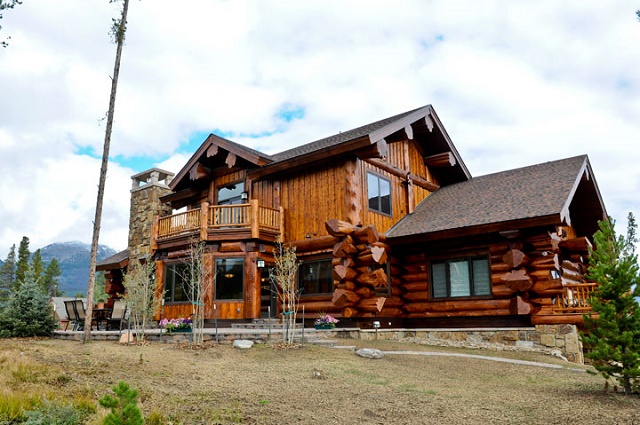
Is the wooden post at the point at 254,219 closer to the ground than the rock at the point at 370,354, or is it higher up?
higher up

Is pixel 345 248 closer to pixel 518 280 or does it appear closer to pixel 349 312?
pixel 349 312

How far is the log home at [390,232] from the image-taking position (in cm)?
1446

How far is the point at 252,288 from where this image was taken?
57.2 feet

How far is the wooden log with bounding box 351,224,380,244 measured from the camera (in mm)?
15438

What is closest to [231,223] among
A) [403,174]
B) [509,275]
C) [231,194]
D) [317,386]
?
[231,194]

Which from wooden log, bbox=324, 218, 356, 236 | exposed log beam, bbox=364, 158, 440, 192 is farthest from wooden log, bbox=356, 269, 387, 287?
exposed log beam, bbox=364, 158, 440, 192

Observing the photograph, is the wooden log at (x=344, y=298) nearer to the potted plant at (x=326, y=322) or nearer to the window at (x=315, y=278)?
the potted plant at (x=326, y=322)

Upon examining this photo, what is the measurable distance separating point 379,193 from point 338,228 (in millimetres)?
3167

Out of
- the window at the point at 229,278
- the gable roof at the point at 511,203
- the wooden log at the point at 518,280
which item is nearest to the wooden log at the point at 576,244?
the gable roof at the point at 511,203

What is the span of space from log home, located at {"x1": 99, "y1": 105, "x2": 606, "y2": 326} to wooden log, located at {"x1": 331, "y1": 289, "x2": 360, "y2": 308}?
4 centimetres

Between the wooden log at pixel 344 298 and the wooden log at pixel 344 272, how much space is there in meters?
0.42

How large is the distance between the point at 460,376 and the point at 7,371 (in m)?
7.49

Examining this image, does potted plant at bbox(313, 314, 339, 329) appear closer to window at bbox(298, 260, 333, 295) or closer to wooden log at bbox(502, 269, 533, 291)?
window at bbox(298, 260, 333, 295)

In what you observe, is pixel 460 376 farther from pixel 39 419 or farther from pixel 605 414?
pixel 39 419
